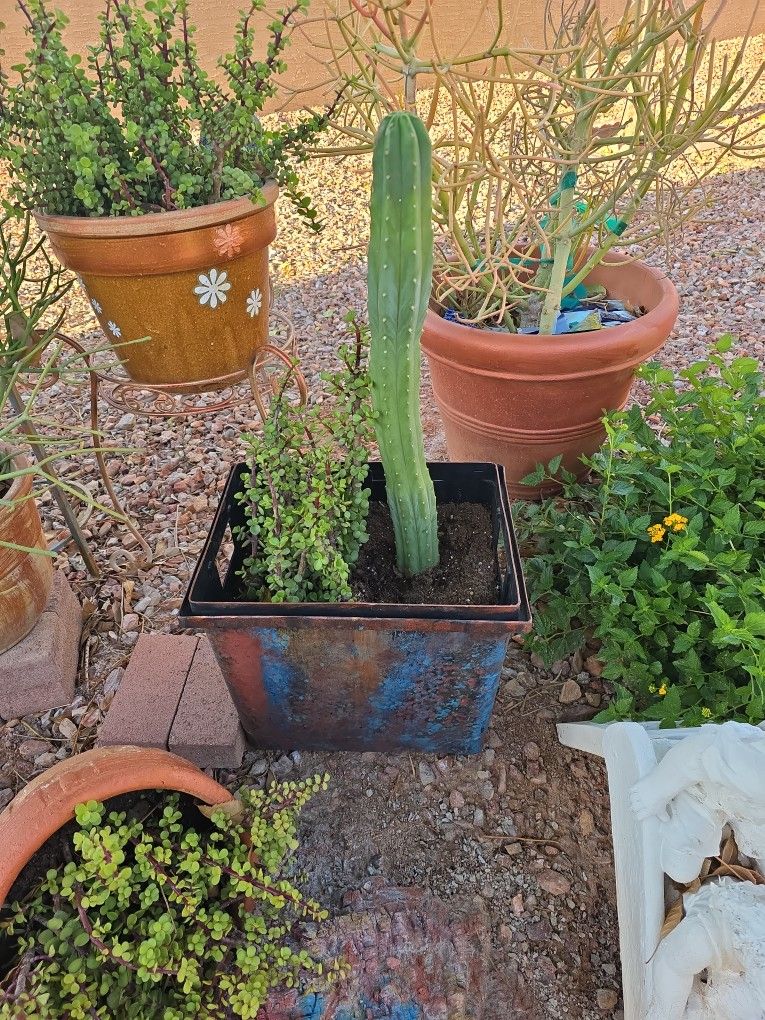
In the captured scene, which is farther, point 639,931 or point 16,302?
point 16,302

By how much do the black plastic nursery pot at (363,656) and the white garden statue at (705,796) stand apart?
324 mm

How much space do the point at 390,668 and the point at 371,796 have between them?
0.34 m

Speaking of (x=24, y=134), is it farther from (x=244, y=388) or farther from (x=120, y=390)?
(x=244, y=388)

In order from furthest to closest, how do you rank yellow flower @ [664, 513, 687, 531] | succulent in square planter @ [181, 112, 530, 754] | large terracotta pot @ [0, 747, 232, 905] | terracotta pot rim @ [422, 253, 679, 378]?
terracotta pot rim @ [422, 253, 679, 378], yellow flower @ [664, 513, 687, 531], succulent in square planter @ [181, 112, 530, 754], large terracotta pot @ [0, 747, 232, 905]

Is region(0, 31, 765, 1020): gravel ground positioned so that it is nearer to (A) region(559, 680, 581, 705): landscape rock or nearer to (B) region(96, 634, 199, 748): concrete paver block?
(A) region(559, 680, 581, 705): landscape rock

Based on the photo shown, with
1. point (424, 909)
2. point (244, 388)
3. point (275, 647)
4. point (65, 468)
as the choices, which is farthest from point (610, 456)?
point (65, 468)

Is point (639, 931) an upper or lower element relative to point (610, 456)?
lower

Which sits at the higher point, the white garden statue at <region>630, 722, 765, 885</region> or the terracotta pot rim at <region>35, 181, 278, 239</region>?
the terracotta pot rim at <region>35, 181, 278, 239</region>

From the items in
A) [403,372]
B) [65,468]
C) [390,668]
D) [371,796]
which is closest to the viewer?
[403,372]

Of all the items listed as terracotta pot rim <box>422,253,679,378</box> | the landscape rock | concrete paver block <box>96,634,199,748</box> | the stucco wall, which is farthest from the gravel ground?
the stucco wall

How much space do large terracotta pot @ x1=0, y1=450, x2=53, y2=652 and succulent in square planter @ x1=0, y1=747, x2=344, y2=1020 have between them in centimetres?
52

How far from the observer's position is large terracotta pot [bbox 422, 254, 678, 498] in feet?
5.51

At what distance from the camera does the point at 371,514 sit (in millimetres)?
1505

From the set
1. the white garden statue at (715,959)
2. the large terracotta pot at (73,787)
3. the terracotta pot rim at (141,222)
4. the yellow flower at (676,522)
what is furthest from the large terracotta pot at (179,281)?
the white garden statue at (715,959)
